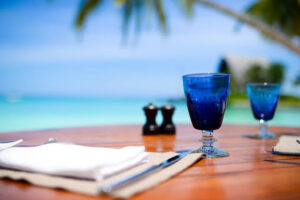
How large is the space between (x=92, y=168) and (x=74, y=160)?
0.19 feet

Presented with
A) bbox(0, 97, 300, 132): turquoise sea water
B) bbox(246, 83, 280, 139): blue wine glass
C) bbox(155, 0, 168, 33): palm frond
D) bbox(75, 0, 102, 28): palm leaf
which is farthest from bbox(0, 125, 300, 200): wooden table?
bbox(155, 0, 168, 33): palm frond

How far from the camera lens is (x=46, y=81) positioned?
21.2m

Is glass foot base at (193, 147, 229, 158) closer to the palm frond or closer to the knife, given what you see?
the knife

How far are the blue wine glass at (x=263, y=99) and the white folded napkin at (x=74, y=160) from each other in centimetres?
49

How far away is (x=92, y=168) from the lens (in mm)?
393

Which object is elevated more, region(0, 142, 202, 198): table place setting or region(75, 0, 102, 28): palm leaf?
region(75, 0, 102, 28): palm leaf

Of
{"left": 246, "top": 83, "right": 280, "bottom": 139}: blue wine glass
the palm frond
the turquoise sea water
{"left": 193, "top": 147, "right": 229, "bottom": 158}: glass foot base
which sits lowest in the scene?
the turquoise sea water

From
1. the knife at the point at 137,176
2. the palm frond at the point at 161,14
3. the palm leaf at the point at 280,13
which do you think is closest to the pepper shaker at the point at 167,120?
the knife at the point at 137,176

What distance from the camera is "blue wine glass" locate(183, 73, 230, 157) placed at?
59cm

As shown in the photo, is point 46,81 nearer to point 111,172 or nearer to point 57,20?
point 57,20

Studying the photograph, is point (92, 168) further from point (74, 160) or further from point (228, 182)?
point (228, 182)

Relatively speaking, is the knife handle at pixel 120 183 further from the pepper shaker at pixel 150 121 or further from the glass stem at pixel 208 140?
the pepper shaker at pixel 150 121

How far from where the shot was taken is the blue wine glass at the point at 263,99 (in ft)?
2.83

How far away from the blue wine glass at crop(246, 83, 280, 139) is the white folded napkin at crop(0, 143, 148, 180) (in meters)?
0.49
